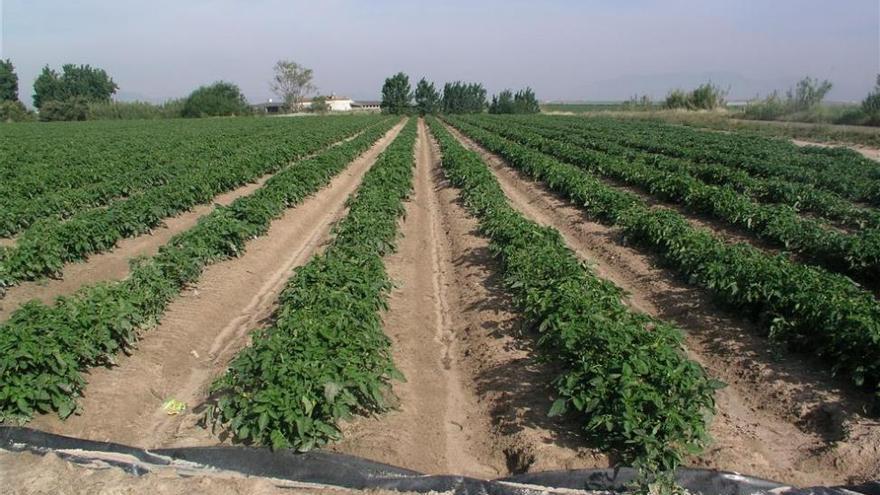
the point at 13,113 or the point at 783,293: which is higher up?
the point at 13,113

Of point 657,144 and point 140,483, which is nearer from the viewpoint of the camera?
point 140,483

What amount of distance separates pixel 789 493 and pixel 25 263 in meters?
9.59

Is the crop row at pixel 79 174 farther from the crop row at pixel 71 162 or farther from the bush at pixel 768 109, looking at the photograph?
the bush at pixel 768 109

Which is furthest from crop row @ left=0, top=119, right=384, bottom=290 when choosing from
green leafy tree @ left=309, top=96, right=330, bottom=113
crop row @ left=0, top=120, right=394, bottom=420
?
green leafy tree @ left=309, top=96, right=330, bottom=113

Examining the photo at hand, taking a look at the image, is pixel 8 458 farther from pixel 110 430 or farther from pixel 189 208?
pixel 189 208

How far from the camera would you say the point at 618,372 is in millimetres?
4789

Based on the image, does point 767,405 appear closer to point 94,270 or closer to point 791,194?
point 94,270

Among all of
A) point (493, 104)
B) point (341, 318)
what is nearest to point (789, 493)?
point (341, 318)

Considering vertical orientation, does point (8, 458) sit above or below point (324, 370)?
below

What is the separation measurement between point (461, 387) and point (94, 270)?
6.71 metres

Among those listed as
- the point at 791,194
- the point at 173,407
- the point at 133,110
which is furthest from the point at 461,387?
the point at 133,110

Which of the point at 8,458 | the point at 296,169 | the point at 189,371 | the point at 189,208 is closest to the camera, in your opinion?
the point at 8,458

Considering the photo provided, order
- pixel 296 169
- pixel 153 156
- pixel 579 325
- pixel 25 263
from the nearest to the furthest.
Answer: pixel 579 325 < pixel 25 263 < pixel 296 169 < pixel 153 156

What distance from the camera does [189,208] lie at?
1415cm
